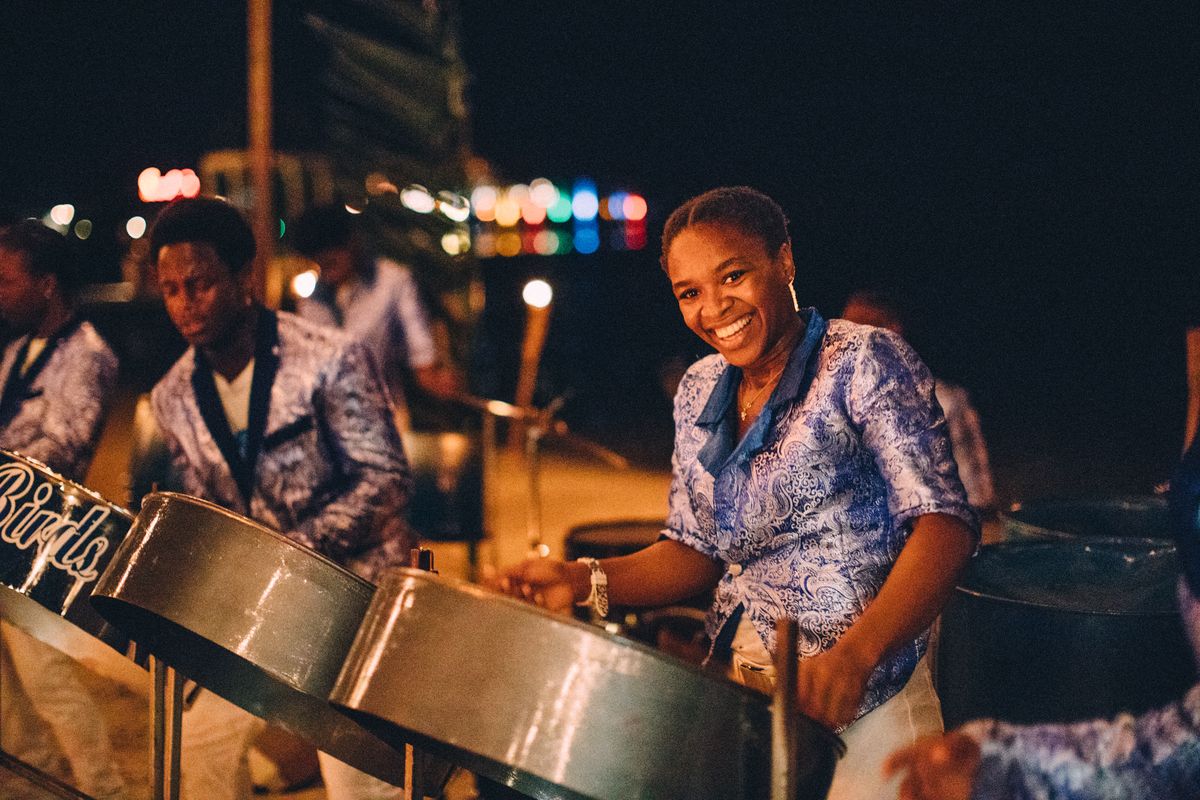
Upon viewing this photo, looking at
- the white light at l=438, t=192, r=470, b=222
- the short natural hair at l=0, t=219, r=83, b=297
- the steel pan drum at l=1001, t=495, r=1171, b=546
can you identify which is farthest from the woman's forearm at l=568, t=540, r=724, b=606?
the white light at l=438, t=192, r=470, b=222

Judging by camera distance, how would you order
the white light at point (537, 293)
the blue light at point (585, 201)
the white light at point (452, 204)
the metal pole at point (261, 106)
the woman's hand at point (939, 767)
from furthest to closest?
the blue light at point (585, 201) < the metal pole at point (261, 106) < the white light at point (452, 204) < the white light at point (537, 293) < the woman's hand at point (939, 767)

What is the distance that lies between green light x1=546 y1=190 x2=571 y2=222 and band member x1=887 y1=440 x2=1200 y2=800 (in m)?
35.3

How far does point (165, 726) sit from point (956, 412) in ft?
6.96

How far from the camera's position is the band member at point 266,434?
2109 millimetres

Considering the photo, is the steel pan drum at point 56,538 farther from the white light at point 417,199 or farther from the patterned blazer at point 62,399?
the white light at point 417,199

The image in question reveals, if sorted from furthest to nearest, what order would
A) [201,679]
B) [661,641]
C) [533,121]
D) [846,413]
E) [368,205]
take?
[533,121], [368,205], [661,641], [201,679], [846,413]

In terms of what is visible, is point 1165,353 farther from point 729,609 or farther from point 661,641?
point 729,609

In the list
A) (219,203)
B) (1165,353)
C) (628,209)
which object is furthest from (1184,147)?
(628,209)

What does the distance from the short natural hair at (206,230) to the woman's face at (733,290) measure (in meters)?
0.95

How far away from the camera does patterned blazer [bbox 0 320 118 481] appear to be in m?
2.45

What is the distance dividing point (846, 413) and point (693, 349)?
2.30ft

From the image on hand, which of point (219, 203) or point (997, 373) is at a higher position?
point (997, 373)

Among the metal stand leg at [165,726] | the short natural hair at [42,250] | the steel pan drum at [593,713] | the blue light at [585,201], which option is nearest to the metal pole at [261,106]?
the short natural hair at [42,250]

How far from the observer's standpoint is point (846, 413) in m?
1.46
